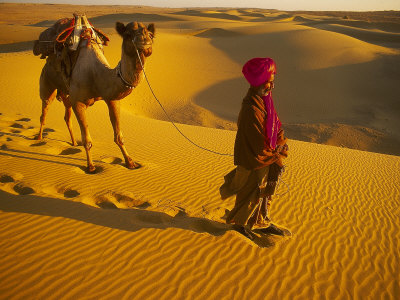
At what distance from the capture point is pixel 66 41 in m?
5.75

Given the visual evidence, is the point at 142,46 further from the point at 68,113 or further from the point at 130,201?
the point at 68,113

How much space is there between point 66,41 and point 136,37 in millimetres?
2521

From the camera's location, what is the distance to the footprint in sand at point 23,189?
15.8 feet

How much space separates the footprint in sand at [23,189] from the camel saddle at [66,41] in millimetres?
2277

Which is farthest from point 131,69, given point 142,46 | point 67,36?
point 67,36

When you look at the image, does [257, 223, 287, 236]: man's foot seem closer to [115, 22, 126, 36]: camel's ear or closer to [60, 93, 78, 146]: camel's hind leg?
[115, 22, 126, 36]: camel's ear

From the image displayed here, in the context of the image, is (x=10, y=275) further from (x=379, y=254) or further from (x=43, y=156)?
(x=379, y=254)

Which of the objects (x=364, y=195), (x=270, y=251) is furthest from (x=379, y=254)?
(x=364, y=195)

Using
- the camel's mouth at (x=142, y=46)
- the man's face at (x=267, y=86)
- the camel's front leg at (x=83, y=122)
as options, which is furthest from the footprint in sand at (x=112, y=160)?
the man's face at (x=267, y=86)

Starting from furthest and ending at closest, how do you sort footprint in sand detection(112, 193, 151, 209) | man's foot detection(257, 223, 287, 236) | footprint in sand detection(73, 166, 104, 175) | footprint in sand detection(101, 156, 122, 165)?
footprint in sand detection(101, 156, 122, 165) → footprint in sand detection(73, 166, 104, 175) → footprint in sand detection(112, 193, 151, 209) → man's foot detection(257, 223, 287, 236)

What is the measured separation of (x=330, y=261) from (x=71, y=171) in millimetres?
5148

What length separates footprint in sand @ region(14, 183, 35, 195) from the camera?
4802 mm

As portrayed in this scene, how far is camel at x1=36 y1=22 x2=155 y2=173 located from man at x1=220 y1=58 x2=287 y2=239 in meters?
1.91

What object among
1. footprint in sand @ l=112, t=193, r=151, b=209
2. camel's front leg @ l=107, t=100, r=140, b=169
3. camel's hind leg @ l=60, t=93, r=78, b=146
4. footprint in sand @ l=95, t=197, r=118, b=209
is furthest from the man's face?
camel's hind leg @ l=60, t=93, r=78, b=146
